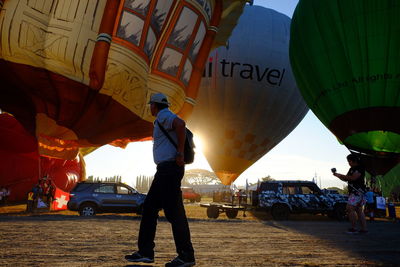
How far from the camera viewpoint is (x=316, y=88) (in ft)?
45.3

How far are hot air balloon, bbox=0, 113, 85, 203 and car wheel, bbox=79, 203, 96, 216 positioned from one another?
577cm

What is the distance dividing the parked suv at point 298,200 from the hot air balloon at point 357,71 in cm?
224

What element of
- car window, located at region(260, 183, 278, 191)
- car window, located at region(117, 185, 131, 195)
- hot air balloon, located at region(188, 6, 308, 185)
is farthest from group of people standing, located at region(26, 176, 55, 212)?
hot air balloon, located at region(188, 6, 308, 185)

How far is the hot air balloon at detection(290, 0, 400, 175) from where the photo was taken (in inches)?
463

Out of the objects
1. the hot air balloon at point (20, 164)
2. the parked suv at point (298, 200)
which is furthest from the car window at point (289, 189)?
the hot air balloon at point (20, 164)

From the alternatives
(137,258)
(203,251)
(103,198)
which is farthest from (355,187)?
(103,198)

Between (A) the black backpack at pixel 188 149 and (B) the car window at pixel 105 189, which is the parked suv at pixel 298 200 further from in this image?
(A) the black backpack at pixel 188 149

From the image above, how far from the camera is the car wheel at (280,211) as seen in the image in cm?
1369

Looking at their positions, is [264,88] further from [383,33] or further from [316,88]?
[383,33]

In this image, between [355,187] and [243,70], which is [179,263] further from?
[243,70]

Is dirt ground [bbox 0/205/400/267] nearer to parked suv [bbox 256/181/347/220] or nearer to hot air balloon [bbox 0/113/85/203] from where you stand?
parked suv [bbox 256/181/347/220]

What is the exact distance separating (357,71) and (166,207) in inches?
457

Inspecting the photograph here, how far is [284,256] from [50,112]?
28.1 ft

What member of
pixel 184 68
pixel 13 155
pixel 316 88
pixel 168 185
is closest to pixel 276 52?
pixel 316 88
